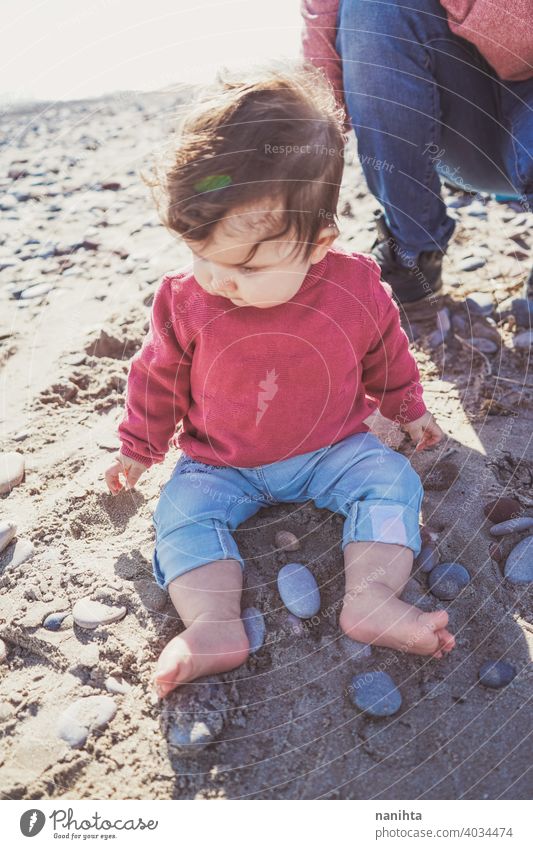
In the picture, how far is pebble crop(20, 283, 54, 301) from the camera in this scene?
3.69 meters

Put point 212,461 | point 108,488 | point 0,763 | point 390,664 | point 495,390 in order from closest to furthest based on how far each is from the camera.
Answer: point 0,763 → point 390,664 → point 212,461 → point 108,488 → point 495,390

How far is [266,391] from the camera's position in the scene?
84.4 inches

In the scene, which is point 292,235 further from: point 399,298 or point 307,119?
point 399,298

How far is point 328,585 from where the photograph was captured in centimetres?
216

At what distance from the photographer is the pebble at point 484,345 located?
123 inches

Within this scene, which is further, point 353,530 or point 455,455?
point 455,455

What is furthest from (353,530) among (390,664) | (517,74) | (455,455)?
(517,74)

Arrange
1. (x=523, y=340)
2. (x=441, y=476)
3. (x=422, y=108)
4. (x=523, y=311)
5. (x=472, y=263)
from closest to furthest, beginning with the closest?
(x=441, y=476) < (x=422, y=108) < (x=523, y=340) < (x=523, y=311) < (x=472, y=263)

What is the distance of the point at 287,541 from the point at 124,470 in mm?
570

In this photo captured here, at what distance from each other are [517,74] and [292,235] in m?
1.47

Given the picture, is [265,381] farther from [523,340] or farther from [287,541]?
[523,340]

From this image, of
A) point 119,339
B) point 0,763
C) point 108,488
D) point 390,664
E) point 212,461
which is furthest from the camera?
point 119,339

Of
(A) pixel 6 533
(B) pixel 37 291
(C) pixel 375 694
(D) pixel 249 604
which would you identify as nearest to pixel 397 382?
(D) pixel 249 604

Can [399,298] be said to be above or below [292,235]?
below
